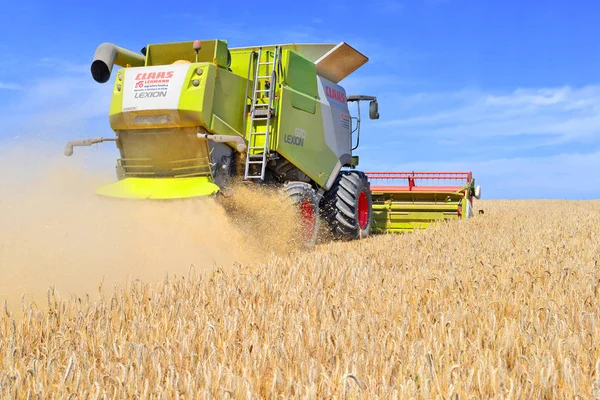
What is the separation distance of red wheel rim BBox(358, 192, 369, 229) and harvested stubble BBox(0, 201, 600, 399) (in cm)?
418

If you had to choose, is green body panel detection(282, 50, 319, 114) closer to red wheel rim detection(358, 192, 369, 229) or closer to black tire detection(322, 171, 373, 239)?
black tire detection(322, 171, 373, 239)

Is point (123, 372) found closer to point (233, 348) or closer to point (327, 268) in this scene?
point (233, 348)

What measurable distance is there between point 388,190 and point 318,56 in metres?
4.16

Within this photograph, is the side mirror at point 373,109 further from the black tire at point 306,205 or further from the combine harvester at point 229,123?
the black tire at point 306,205

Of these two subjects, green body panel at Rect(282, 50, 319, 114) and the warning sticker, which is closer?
the warning sticker

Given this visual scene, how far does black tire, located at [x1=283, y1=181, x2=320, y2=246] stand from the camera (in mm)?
7559

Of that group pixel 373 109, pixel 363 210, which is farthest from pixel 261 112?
pixel 373 109

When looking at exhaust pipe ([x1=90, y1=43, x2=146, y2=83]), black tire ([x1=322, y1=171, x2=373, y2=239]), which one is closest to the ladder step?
exhaust pipe ([x1=90, y1=43, x2=146, y2=83])

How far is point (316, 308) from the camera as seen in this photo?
3.73 metres

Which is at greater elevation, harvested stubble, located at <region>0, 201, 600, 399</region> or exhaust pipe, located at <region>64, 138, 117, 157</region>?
exhaust pipe, located at <region>64, 138, 117, 157</region>

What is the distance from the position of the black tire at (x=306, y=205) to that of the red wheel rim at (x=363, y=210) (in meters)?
1.88

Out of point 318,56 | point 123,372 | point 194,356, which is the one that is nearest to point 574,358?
point 194,356

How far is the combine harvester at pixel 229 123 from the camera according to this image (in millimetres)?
6906

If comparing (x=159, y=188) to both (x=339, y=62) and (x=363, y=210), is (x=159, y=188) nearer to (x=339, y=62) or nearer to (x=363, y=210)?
(x=339, y=62)
